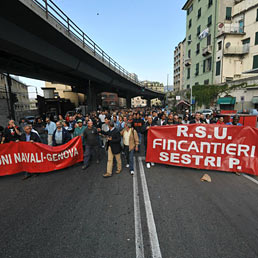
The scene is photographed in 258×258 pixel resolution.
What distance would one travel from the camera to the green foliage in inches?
883

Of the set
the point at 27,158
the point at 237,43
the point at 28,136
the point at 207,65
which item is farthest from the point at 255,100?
the point at 27,158

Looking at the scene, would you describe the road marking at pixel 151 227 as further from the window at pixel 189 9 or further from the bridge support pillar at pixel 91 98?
the window at pixel 189 9

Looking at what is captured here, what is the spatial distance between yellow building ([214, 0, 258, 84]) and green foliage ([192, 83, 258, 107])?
2382 mm

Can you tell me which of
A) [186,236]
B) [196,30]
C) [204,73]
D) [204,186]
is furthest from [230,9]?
[186,236]

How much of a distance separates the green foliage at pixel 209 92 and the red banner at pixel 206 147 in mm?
21203

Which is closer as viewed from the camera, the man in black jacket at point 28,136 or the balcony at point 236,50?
the man in black jacket at point 28,136

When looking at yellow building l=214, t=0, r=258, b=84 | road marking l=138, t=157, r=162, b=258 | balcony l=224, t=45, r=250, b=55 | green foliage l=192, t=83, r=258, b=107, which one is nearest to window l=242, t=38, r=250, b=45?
yellow building l=214, t=0, r=258, b=84

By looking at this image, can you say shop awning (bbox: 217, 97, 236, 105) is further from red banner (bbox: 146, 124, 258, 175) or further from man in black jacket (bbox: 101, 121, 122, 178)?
man in black jacket (bbox: 101, 121, 122, 178)

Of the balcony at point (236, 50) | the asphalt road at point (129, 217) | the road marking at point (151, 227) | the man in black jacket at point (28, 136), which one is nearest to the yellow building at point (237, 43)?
the balcony at point (236, 50)

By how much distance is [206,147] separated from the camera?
4844mm

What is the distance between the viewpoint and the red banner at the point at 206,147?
455 cm

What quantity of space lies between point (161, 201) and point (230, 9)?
3486cm

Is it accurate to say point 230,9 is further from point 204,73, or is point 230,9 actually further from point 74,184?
point 74,184

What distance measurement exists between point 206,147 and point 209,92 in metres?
24.1
